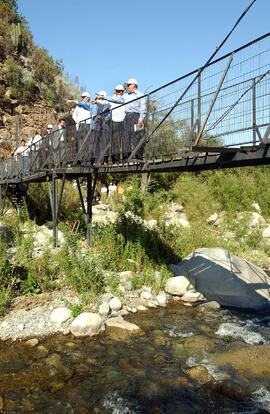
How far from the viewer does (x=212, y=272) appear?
8.42 m

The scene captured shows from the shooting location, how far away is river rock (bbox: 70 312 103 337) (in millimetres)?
5945

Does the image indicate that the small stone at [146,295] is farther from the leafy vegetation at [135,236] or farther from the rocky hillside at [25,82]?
the rocky hillside at [25,82]

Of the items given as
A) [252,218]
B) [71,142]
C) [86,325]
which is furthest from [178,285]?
[252,218]

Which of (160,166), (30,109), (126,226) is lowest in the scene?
(126,226)

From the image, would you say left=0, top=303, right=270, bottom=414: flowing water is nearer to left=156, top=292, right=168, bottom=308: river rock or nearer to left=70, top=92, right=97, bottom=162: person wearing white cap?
left=156, top=292, right=168, bottom=308: river rock

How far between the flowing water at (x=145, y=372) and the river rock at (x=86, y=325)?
A: 0.13 m

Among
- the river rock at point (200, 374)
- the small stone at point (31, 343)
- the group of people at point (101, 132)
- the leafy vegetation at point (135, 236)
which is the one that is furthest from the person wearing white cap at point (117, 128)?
the river rock at point (200, 374)

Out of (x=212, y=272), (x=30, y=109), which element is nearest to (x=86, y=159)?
(x=212, y=272)

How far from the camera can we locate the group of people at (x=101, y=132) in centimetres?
747

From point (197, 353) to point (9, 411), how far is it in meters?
2.70

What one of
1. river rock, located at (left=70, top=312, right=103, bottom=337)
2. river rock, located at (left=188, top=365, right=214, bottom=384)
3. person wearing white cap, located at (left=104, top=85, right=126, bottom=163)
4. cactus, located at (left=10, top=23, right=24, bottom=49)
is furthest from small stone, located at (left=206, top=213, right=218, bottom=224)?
cactus, located at (left=10, top=23, right=24, bottom=49)

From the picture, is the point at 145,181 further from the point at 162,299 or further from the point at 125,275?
the point at 162,299

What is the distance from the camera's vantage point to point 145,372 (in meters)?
4.88

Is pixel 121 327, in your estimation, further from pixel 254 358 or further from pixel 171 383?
pixel 254 358
